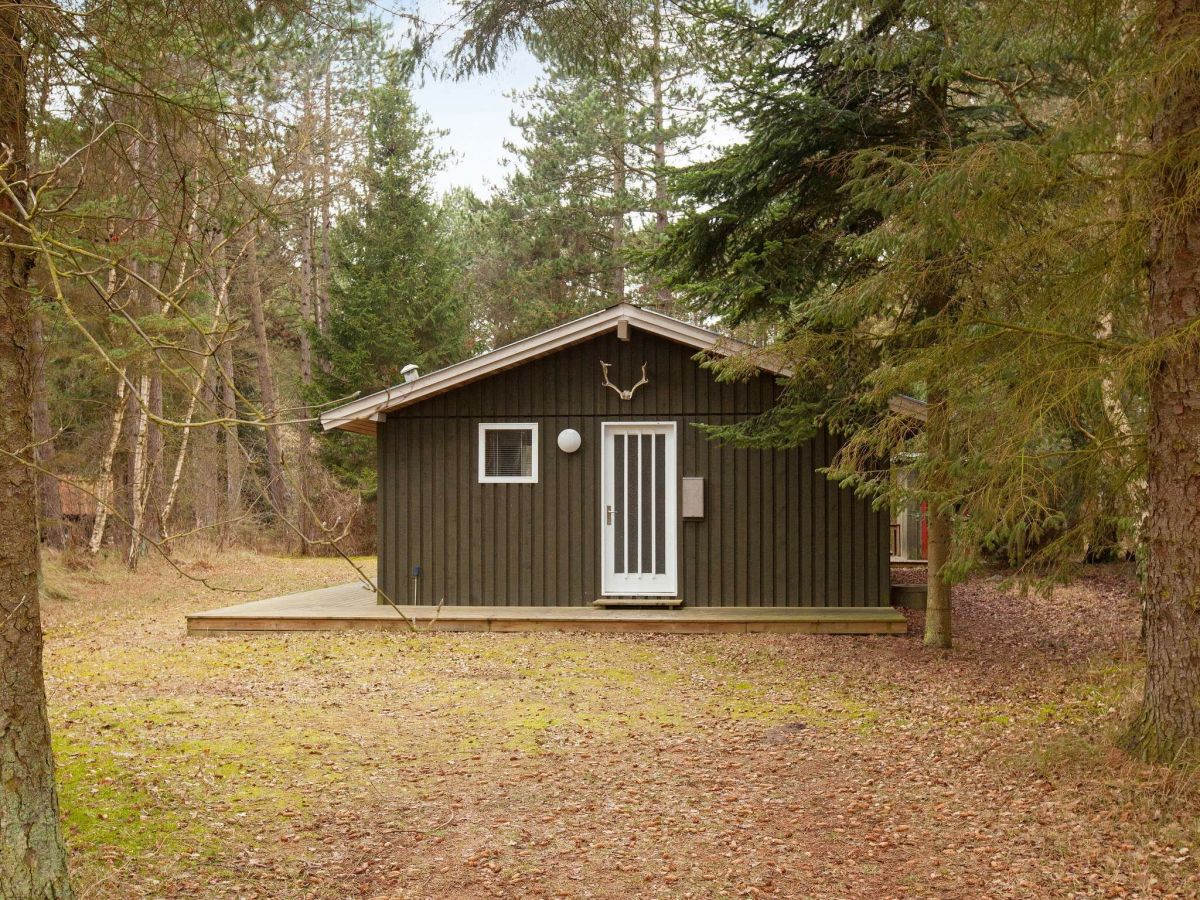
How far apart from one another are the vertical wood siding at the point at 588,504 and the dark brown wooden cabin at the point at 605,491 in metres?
0.02

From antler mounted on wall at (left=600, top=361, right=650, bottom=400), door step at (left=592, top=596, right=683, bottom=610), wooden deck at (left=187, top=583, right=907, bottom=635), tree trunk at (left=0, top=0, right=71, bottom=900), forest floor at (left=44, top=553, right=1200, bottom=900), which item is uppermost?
antler mounted on wall at (left=600, top=361, right=650, bottom=400)

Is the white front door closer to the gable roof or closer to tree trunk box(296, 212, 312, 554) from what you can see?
the gable roof

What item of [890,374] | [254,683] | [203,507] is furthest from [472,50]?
[203,507]

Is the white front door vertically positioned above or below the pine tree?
below

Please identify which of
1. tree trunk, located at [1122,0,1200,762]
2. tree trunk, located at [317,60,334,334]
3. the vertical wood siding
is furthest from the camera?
tree trunk, located at [317,60,334,334]

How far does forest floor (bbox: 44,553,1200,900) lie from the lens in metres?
4.08

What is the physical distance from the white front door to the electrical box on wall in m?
0.23

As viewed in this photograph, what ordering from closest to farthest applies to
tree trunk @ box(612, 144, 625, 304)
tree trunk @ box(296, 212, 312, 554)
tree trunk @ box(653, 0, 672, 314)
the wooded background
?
1. the wooded background
2. tree trunk @ box(653, 0, 672, 314)
3. tree trunk @ box(296, 212, 312, 554)
4. tree trunk @ box(612, 144, 625, 304)

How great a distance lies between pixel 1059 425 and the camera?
574 centimetres

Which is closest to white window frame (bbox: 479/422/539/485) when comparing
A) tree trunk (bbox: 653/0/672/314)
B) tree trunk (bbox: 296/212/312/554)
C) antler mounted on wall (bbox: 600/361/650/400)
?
antler mounted on wall (bbox: 600/361/650/400)

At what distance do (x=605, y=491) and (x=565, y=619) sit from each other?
5.40 ft

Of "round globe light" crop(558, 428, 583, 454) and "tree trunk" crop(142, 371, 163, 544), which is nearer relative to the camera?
"round globe light" crop(558, 428, 583, 454)

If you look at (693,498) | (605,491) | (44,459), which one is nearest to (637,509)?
(605,491)

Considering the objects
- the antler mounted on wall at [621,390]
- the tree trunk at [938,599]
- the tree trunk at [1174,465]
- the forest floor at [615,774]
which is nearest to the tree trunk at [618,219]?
the antler mounted on wall at [621,390]
